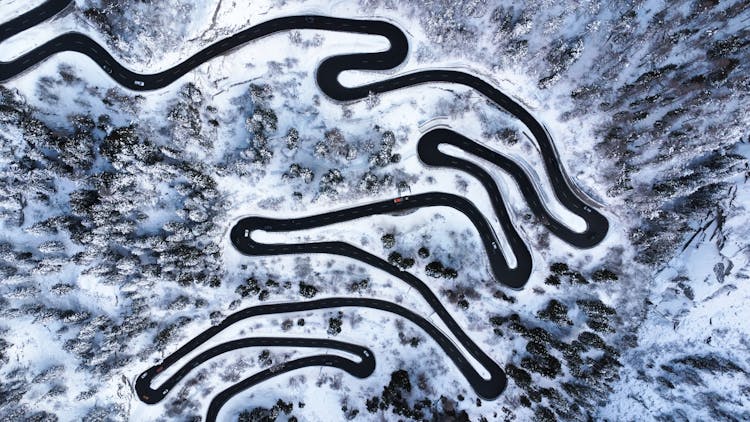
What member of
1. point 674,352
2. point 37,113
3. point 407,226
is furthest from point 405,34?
point 674,352

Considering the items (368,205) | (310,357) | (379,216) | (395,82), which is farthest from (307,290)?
(395,82)

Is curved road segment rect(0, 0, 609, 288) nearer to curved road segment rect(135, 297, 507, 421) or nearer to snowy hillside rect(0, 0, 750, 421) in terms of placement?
snowy hillside rect(0, 0, 750, 421)

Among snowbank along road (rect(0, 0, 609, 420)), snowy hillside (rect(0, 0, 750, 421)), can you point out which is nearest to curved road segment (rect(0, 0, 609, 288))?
snowbank along road (rect(0, 0, 609, 420))

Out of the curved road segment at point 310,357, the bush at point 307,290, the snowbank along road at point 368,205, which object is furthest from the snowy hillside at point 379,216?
the curved road segment at point 310,357

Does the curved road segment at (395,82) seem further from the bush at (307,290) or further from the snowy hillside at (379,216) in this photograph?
the bush at (307,290)

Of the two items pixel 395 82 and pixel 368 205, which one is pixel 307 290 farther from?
pixel 395 82

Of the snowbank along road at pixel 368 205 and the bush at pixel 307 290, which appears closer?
the snowbank along road at pixel 368 205
